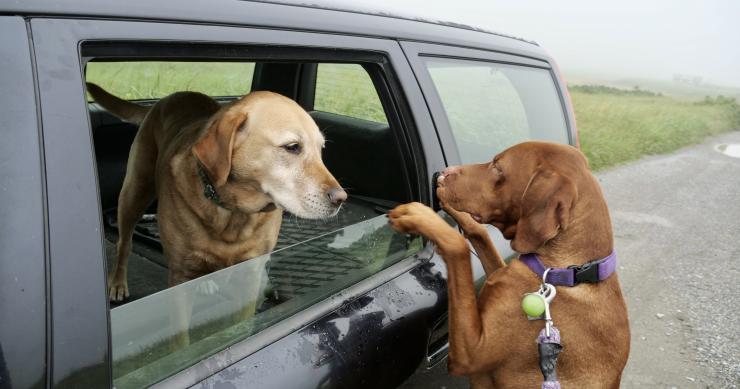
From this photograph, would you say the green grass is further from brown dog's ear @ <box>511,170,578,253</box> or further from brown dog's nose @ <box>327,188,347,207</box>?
brown dog's nose @ <box>327,188,347,207</box>

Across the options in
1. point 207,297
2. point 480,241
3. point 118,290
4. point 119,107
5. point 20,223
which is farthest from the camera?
point 119,107

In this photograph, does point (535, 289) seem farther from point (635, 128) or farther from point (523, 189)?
point (635, 128)

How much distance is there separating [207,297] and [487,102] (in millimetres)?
1857

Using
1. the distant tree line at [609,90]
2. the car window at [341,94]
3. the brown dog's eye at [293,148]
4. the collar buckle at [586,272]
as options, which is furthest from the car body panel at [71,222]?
the distant tree line at [609,90]

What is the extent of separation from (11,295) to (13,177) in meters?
0.19

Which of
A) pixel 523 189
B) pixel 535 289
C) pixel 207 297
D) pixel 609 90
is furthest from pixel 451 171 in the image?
pixel 609 90

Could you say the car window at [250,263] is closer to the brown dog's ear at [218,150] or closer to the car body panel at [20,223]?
the car body panel at [20,223]

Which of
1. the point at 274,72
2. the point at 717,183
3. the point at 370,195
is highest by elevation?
the point at 274,72

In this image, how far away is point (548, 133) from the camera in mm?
3109

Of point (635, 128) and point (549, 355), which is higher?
point (549, 355)

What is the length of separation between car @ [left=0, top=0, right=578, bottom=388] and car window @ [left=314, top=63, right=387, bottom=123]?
0.35 feet

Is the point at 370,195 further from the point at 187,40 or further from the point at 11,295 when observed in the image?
the point at 11,295

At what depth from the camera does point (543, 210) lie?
1.86 meters

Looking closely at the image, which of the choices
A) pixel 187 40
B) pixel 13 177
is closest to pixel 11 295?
pixel 13 177
